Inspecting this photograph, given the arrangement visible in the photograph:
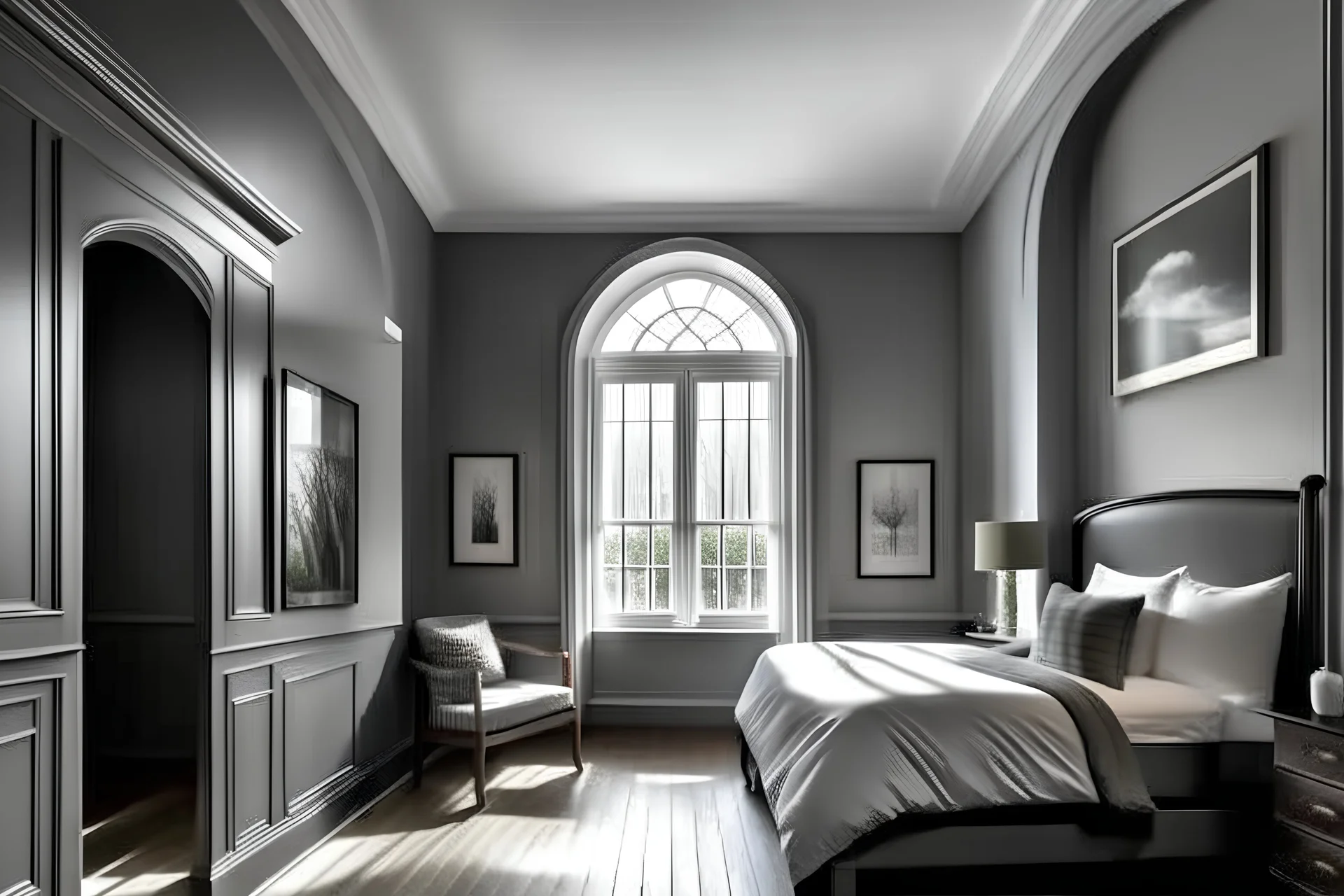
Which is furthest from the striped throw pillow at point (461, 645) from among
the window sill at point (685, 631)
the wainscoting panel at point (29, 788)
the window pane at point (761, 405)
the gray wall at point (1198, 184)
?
the gray wall at point (1198, 184)

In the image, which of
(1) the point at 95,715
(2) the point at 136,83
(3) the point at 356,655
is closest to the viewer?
(2) the point at 136,83

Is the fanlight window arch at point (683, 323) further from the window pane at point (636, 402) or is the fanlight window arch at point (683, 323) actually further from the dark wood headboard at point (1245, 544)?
the dark wood headboard at point (1245, 544)

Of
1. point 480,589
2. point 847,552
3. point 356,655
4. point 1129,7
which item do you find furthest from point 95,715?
point 1129,7

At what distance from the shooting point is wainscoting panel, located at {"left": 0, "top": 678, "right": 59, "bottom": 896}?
87.4 inches

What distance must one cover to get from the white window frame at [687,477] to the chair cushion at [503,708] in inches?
56.2

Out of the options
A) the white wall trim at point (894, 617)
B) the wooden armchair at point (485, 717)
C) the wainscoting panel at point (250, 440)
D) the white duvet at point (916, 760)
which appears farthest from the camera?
the white wall trim at point (894, 617)

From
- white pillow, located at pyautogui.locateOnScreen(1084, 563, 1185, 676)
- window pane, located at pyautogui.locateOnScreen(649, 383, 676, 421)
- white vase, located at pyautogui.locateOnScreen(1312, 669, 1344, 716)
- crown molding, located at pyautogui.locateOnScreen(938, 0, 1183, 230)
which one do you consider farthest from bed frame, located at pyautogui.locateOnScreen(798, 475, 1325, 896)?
window pane, located at pyautogui.locateOnScreen(649, 383, 676, 421)

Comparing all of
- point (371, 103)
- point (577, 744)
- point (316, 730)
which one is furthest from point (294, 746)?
point (371, 103)

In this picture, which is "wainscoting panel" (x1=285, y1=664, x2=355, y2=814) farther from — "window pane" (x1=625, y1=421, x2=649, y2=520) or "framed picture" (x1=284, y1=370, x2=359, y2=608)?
"window pane" (x1=625, y1=421, x2=649, y2=520)

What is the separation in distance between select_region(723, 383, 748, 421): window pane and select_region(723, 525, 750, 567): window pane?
76cm

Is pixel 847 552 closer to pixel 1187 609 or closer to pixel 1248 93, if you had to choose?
pixel 1187 609

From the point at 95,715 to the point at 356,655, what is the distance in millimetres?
1060

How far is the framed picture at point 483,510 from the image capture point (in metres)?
6.41

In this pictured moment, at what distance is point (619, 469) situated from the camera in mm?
6840
